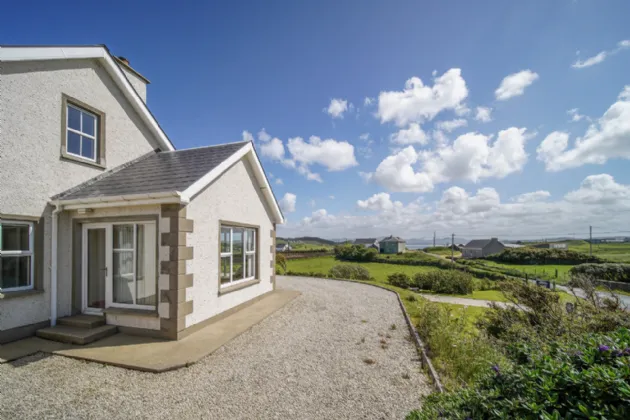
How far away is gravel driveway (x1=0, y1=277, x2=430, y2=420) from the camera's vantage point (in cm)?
415

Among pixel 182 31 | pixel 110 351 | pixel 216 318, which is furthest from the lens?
pixel 182 31

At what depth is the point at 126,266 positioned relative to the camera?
7.41 m

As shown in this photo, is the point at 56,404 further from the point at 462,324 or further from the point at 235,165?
the point at 462,324

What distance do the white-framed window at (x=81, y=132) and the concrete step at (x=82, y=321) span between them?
14.5ft

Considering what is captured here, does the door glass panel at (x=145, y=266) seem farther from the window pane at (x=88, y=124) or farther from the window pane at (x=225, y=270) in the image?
the window pane at (x=88, y=124)

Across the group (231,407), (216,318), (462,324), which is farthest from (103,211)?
(462,324)

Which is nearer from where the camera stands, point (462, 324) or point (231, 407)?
point (231, 407)

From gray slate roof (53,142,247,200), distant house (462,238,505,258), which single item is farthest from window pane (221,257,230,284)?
distant house (462,238,505,258)

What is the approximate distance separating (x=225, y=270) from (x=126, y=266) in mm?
2615

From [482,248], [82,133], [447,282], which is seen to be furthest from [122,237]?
[482,248]

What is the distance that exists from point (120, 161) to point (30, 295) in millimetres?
4608

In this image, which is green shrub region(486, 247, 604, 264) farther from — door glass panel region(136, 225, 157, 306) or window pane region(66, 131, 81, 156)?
window pane region(66, 131, 81, 156)

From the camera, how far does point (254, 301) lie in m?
10.4

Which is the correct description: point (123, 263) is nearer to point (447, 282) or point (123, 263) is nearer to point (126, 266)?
point (126, 266)
